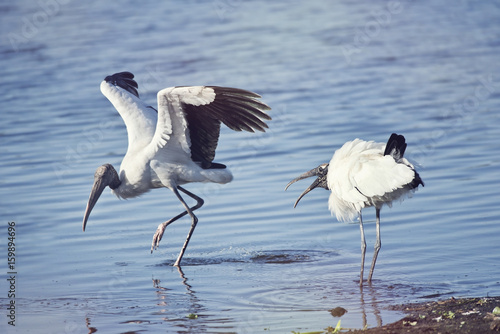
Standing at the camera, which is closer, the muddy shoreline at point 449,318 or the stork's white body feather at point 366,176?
the muddy shoreline at point 449,318

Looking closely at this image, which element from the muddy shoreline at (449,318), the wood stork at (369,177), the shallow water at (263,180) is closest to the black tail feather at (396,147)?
the wood stork at (369,177)

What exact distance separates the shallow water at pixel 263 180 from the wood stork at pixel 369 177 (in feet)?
1.84

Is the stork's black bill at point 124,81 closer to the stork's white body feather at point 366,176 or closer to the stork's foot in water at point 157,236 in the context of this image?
the stork's foot in water at point 157,236

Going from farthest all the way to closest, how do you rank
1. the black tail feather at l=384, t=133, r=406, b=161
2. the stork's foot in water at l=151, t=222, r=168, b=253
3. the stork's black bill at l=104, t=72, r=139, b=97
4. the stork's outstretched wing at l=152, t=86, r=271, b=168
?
the stork's black bill at l=104, t=72, r=139, b=97, the stork's foot in water at l=151, t=222, r=168, b=253, the stork's outstretched wing at l=152, t=86, r=271, b=168, the black tail feather at l=384, t=133, r=406, b=161

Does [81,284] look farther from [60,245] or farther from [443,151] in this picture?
[443,151]

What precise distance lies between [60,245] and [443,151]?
494 centimetres

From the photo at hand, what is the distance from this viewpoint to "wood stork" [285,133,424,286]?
6.14m

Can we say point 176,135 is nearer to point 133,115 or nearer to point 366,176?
point 133,115

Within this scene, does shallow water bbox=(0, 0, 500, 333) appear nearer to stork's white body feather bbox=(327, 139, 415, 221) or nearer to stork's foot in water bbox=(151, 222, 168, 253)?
stork's foot in water bbox=(151, 222, 168, 253)

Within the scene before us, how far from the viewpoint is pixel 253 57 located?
18.8 metres

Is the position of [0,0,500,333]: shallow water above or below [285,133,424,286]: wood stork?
below

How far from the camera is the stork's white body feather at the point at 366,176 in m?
6.16
